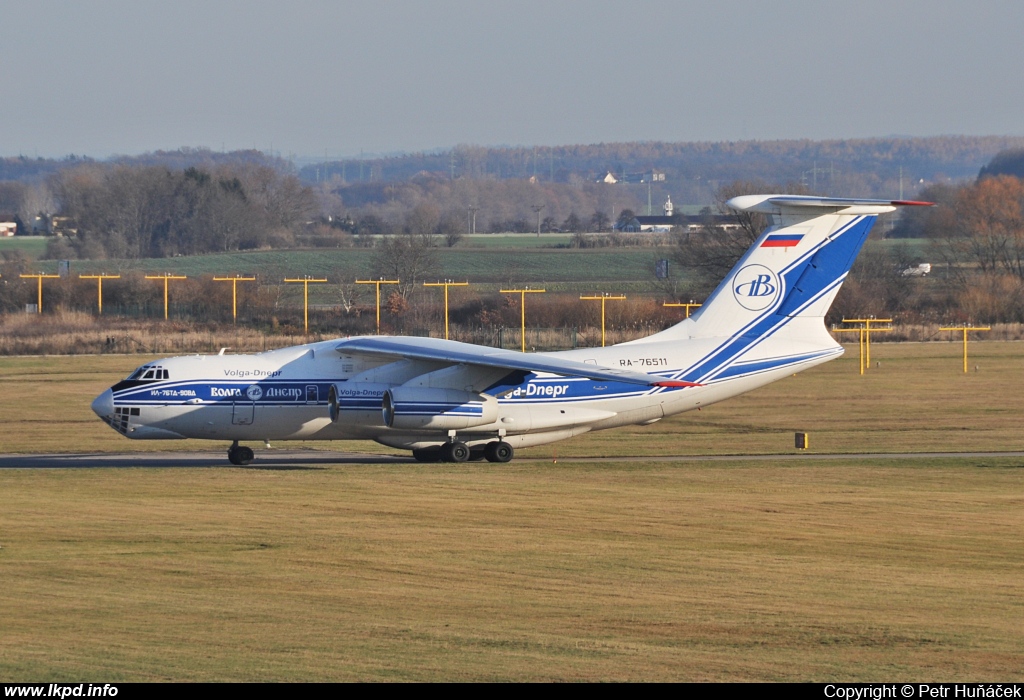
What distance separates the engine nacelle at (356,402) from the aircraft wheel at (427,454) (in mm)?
1773

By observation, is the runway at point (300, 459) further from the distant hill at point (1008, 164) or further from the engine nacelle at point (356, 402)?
the distant hill at point (1008, 164)

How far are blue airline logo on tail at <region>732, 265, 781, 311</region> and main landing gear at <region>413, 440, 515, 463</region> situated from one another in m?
6.38

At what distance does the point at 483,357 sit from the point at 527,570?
35.0 ft

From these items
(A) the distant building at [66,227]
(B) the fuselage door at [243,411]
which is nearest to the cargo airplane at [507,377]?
(B) the fuselage door at [243,411]

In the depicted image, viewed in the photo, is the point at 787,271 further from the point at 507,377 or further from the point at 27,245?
the point at 27,245

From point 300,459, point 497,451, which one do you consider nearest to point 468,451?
point 497,451

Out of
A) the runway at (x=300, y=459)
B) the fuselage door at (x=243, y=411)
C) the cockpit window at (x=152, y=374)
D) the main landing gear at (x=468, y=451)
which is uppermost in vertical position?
the cockpit window at (x=152, y=374)

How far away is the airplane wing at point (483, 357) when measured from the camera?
26.3 m

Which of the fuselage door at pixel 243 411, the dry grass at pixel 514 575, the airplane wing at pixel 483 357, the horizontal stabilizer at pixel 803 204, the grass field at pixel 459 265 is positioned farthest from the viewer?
the grass field at pixel 459 265

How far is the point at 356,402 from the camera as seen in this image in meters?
28.5

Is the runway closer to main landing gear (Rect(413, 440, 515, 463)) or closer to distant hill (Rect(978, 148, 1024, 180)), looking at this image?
main landing gear (Rect(413, 440, 515, 463))

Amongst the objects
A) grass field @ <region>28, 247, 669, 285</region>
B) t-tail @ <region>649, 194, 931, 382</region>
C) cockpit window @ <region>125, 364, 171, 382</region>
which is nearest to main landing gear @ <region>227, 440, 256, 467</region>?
cockpit window @ <region>125, 364, 171, 382</region>
